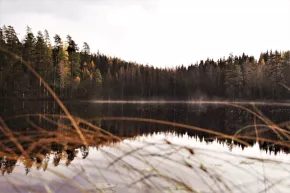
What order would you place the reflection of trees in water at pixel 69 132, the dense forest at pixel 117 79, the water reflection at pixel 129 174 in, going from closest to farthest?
Answer: the reflection of trees in water at pixel 69 132 → the water reflection at pixel 129 174 → the dense forest at pixel 117 79

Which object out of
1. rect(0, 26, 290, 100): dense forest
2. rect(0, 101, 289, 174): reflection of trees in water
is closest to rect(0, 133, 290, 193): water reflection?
rect(0, 101, 289, 174): reflection of trees in water

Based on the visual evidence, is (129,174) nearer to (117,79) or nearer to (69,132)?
(69,132)

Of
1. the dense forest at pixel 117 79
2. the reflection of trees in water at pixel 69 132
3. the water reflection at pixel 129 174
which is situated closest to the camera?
the reflection of trees in water at pixel 69 132

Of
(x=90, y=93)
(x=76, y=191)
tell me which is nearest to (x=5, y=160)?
(x=76, y=191)

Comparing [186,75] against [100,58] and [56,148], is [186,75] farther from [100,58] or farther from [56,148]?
[56,148]

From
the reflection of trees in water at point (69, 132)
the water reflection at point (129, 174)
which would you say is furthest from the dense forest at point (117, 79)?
the water reflection at point (129, 174)

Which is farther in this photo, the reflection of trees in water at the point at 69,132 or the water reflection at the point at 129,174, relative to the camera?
the water reflection at the point at 129,174

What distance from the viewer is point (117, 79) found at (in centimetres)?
10144

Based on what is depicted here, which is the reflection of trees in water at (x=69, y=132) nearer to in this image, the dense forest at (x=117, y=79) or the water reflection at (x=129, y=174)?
A: the water reflection at (x=129, y=174)

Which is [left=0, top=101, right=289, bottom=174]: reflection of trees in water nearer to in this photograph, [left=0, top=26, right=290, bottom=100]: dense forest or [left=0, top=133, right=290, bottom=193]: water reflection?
[left=0, top=133, right=290, bottom=193]: water reflection

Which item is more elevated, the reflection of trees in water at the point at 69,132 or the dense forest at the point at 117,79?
the dense forest at the point at 117,79

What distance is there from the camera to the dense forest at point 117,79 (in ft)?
188

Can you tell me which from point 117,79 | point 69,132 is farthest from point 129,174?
point 117,79

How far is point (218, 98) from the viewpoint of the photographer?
79.8 metres
